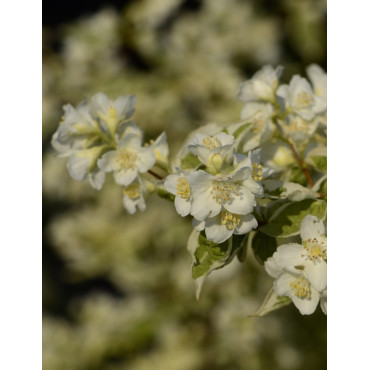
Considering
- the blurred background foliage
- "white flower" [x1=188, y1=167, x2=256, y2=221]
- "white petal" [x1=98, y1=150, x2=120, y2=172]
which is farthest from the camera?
the blurred background foliage

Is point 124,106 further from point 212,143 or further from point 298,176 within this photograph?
point 298,176

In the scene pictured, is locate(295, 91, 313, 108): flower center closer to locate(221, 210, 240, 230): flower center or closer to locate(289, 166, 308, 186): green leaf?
locate(289, 166, 308, 186): green leaf

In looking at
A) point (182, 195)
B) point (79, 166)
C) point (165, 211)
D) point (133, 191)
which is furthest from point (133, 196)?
point (165, 211)

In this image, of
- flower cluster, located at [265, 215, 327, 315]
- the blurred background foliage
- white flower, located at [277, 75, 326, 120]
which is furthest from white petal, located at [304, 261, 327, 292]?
the blurred background foliage

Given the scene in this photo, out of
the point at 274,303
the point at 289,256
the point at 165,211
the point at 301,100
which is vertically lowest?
the point at 165,211

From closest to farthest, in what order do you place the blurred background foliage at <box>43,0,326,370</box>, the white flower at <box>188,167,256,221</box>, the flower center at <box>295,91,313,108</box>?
the white flower at <box>188,167,256,221</box>
the flower center at <box>295,91,313,108</box>
the blurred background foliage at <box>43,0,326,370</box>

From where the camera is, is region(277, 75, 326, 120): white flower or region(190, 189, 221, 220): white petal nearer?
region(190, 189, 221, 220): white petal

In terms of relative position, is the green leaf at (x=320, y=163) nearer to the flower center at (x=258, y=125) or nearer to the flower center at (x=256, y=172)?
the flower center at (x=258, y=125)
